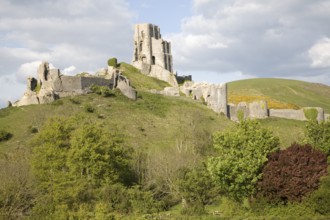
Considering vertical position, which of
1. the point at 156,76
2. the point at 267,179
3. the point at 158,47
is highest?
the point at 158,47

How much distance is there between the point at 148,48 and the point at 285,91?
159ft

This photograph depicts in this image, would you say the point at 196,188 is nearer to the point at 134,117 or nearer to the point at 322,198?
the point at 322,198

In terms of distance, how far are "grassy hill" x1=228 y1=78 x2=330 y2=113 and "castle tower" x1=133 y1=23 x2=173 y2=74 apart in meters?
23.4

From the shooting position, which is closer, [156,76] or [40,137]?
[40,137]

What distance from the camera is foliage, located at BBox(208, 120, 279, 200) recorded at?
38.4 metres

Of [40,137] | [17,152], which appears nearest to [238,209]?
[40,137]

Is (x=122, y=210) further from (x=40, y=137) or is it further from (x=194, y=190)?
(x=40, y=137)

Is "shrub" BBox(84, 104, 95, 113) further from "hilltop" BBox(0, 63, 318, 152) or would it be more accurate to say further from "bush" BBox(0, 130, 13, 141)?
"bush" BBox(0, 130, 13, 141)

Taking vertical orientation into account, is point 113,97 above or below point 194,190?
above

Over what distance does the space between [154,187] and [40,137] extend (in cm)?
1132

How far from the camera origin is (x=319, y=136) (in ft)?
158

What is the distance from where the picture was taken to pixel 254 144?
40.0 m

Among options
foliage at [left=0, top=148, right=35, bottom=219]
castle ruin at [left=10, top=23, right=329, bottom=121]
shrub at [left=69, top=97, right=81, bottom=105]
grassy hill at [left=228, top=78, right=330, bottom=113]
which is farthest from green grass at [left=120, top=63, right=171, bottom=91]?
foliage at [left=0, top=148, right=35, bottom=219]

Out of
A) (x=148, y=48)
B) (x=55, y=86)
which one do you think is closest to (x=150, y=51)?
(x=148, y=48)
